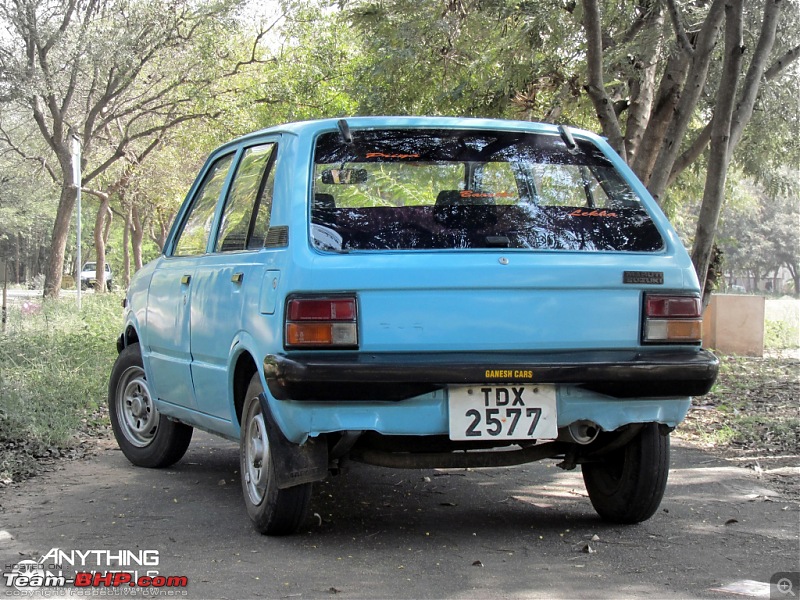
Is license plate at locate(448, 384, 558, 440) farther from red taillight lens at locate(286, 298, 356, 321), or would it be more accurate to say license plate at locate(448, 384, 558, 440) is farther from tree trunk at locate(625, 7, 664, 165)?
tree trunk at locate(625, 7, 664, 165)

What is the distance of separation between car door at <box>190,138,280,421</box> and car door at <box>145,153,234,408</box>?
163 mm

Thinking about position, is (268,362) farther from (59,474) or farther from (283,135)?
(59,474)

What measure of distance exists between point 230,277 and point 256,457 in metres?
0.90

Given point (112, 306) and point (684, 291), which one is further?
point (112, 306)

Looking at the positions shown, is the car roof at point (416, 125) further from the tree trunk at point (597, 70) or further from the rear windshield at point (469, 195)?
the tree trunk at point (597, 70)

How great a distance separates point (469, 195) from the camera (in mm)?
4988

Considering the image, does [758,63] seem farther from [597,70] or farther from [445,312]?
[445,312]

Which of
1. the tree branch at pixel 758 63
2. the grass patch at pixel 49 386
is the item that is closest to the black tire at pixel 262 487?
the grass patch at pixel 49 386

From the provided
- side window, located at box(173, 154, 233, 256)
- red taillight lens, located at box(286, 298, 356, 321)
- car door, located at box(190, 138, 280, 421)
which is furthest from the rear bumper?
side window, located at box(173, 154, 233, 256)

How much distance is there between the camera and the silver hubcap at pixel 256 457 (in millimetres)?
4902

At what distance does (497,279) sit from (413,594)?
133cm

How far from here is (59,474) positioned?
674 cm

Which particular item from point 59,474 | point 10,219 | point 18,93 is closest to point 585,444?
point 59,474

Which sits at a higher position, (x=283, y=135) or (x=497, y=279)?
(x=283, y=135)
